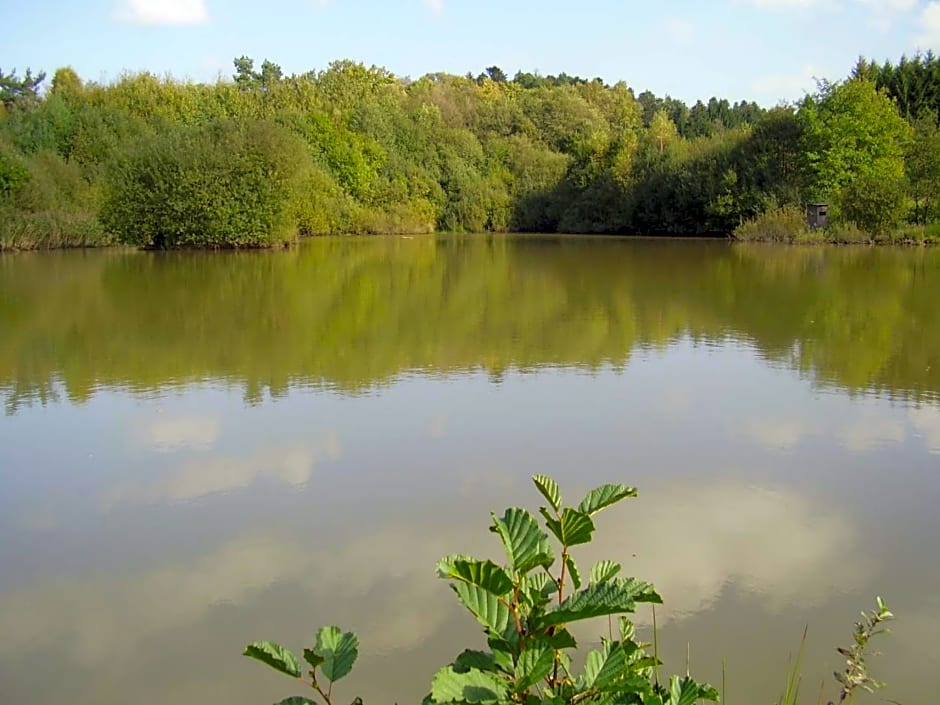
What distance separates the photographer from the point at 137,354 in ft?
23.0

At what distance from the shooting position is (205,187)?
19359 mm

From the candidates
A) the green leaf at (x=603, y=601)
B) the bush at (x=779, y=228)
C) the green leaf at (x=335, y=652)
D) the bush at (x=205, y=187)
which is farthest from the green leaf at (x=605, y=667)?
the bush at (x=779, y=228)

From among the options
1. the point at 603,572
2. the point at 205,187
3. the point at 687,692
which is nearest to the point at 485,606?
the point at 603,572

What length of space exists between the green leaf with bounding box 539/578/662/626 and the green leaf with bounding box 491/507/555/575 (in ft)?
0.19

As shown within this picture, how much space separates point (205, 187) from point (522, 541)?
64.2 ft

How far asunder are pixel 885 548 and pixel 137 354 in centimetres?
566

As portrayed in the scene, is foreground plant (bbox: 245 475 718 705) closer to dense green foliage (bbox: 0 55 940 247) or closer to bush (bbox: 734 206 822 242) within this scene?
dense green foliage (bbox: 0 55 940 247)

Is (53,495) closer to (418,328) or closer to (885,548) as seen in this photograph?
(885,548)

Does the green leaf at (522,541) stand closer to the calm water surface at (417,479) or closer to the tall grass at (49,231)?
the calm water surface at (417,479)

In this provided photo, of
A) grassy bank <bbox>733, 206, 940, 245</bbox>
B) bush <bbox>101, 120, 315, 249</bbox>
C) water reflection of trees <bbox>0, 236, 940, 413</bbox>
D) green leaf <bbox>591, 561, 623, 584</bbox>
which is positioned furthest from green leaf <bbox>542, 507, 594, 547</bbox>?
grassy bank <bbox>733, 206, 940, 245</bbox>

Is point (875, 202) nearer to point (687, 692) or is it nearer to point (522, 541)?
point (687, 692)

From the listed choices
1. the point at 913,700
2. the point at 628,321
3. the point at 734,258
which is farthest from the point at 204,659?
the point at 734,258

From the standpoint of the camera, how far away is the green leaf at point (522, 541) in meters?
1.05

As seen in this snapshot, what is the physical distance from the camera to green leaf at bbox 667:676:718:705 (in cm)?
113
